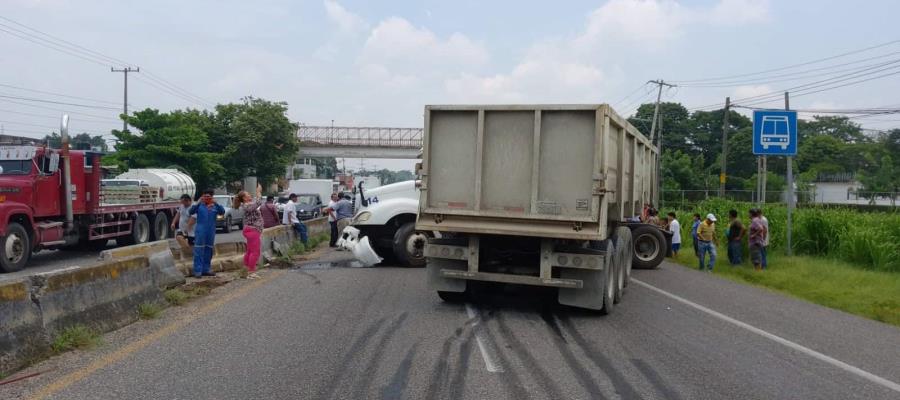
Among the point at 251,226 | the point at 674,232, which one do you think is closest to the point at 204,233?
the point at 251,226

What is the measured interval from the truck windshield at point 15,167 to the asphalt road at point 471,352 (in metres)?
7.62

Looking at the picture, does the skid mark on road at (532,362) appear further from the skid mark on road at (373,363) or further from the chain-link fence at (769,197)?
the chain-link fence at (769,197)

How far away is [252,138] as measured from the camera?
48.8 m

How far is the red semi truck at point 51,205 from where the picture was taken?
14.8 m

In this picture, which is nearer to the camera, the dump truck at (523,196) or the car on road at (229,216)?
the dump truck at (523,196)

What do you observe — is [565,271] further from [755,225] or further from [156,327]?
[755,225]

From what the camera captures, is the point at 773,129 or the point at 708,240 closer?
the point at 773,129

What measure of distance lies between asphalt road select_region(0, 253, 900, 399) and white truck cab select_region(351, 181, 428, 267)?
3.26 meters

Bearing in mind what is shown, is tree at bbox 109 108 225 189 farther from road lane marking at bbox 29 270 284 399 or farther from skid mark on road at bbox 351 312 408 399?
skid mark on road at bbox 351 312 408 399

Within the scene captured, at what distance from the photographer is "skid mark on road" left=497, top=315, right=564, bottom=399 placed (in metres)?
5.96

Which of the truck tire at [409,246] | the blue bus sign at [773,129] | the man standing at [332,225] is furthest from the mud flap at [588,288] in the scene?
the man standing at [332,225]

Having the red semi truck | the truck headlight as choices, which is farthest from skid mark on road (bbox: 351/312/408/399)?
the red semi truck

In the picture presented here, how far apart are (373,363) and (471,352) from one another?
43.5 inches

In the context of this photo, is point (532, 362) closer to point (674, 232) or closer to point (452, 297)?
point (452, 297)
